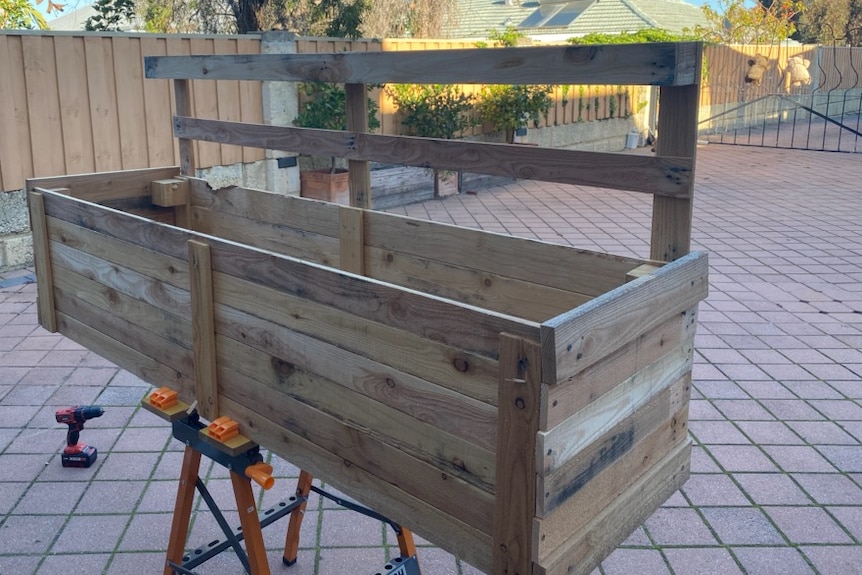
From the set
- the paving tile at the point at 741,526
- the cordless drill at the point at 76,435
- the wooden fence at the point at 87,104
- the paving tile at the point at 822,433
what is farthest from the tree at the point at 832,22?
the cordless drill at the point at 76,435

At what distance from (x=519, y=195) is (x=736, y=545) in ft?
28.7

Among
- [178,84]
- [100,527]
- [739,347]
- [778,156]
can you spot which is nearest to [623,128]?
[778,156]

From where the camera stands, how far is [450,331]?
1779mm

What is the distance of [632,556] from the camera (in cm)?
330

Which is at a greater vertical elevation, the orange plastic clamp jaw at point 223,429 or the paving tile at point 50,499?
the orange plastic clamp jaw at point 223,429

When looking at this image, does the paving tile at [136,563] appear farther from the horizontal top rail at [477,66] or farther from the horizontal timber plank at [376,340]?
the horizontal top rail at [477,66]

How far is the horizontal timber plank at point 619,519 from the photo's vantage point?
179 centimetres

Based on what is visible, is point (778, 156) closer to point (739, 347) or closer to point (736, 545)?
point (739, 347)

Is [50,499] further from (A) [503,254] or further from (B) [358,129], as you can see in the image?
(A) [503,254]

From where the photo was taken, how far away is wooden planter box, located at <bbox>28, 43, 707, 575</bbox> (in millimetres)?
1734

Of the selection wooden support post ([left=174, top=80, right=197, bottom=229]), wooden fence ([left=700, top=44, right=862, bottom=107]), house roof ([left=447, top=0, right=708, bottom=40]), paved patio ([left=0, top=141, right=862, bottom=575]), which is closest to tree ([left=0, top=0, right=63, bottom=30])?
paved patio ([left=0, top=141, right=862, bottom=575])

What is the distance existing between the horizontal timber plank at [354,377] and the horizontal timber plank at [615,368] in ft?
0.45

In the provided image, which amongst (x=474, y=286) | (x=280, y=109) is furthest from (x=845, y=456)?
(x=280, y=109)

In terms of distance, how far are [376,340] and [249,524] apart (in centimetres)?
97
